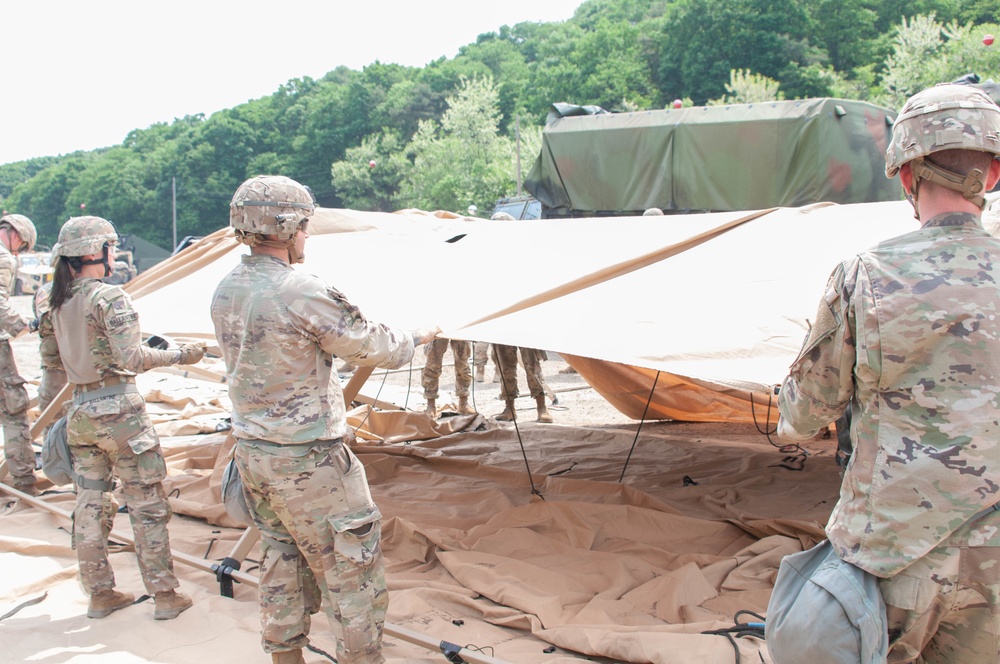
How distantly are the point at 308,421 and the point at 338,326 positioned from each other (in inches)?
12.8

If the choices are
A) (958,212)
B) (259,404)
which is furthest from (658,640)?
(958,212)

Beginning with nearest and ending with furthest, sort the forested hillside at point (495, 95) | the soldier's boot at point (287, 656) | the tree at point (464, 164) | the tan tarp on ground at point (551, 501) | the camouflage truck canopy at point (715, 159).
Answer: the soldier's boot at point (287, 656), the tan tarp on ground at point (551, 501), the camouflage truck canopy at point (715, 159), the forested hillside at point (495, 95), the tree at point (464, 164)

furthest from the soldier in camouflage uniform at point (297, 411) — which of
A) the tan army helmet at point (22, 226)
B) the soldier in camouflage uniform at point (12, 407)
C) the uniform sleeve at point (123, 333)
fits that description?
the tan army helmet at point (22, 226)

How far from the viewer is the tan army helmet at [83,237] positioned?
3805mm

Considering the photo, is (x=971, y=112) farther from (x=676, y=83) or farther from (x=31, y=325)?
(x=676, y=83)

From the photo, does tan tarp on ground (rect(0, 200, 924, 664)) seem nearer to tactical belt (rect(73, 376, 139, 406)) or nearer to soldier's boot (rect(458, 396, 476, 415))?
tactical belt (rect(73, 376, 139, 406))

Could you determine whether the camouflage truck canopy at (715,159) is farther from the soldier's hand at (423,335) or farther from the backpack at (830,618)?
the backpack at (830,618)

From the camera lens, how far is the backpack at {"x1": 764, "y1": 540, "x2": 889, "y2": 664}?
169 cm

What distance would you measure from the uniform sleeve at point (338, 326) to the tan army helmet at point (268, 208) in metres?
0.24

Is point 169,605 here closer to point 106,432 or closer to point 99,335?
point 106,432

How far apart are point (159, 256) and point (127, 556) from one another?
43.3 meters

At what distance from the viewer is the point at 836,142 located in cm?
837

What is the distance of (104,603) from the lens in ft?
12.8

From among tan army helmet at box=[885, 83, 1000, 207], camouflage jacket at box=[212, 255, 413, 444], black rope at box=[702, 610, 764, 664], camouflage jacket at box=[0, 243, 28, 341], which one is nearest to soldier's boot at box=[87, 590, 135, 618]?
camouflage jacket at box=[212, 255, 413, 444]
